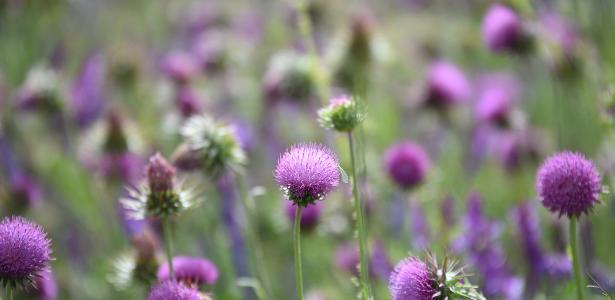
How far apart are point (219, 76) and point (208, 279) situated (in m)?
2.54

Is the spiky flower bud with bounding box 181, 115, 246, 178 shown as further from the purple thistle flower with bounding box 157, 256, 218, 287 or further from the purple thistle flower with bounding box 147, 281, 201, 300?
the purple thistle flower with bounding box 147, 281, 201, 300

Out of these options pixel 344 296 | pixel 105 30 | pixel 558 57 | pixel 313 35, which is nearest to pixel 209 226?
pixel 344 296

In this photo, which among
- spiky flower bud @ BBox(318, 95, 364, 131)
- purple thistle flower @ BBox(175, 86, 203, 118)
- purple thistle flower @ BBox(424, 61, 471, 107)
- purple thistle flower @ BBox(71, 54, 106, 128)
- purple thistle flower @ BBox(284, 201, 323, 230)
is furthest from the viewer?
purple thistle flower @ BBox(71, 54, 106, 128)

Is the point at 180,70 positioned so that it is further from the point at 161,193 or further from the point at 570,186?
the point at 570,186

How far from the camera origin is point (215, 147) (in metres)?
2.36

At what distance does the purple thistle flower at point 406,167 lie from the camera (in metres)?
2.89

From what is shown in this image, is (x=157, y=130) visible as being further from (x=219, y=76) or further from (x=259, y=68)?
(x=259, y=68)

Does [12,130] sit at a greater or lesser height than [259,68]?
lesser

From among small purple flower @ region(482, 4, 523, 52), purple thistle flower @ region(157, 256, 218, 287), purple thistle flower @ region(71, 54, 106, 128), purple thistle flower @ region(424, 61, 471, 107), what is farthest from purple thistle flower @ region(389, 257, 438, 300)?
purple thistle flower @ region(71, 54, 106, 128)

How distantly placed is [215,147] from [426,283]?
1.02 meters

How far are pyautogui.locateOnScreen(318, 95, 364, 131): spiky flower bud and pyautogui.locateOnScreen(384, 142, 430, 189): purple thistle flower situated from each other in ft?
3.71

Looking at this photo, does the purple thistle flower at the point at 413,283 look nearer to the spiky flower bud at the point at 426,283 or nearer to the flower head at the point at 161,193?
the spiky flower bud at the point at 426,283

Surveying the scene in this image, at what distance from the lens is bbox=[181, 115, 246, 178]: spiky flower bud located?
2.36 metres

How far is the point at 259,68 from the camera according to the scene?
220 inches
